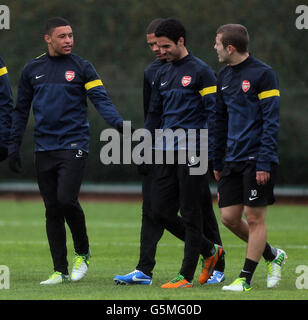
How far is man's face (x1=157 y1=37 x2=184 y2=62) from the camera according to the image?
27.5ft

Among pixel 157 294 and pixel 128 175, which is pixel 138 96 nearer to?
pixel 128 175

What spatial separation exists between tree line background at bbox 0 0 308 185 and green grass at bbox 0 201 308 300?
1688 millimetres

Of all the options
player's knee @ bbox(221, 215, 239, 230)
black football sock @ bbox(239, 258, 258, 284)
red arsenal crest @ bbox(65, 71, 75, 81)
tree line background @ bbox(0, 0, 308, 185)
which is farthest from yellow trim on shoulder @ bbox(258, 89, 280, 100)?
tree line background @ bbox(0, 0, 308, 185)

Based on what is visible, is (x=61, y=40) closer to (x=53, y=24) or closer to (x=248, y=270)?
(x=53, y=24)

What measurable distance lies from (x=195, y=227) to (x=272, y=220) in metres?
9.14

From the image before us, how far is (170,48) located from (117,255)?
4031mm

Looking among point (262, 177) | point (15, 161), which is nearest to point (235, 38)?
point (262, 177)

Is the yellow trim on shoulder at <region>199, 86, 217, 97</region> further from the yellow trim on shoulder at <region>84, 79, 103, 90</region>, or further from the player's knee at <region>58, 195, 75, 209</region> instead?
the player's knee at <region>58, 195, 75, 209</region>

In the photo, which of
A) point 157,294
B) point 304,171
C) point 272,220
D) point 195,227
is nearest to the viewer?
point 157,294

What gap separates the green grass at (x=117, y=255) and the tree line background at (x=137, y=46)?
5.54 ft

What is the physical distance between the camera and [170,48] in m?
8.38

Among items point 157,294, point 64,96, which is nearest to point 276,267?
point 157,294
